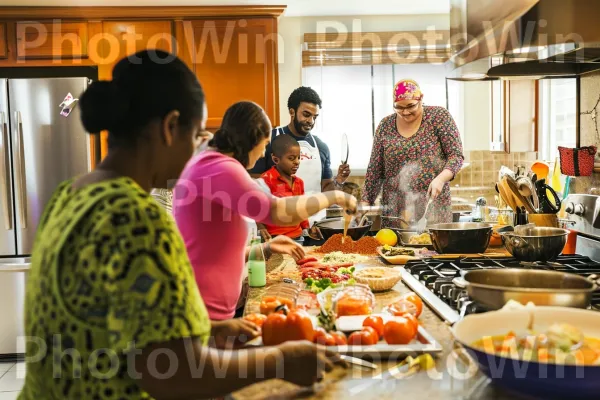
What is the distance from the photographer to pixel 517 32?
183cm

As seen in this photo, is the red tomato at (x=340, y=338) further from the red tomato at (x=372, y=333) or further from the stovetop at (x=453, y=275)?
the stovetop at (x=453, y=275)

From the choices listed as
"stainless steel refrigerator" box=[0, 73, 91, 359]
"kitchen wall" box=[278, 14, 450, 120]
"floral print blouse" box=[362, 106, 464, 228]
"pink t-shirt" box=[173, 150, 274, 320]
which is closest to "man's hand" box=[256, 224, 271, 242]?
"floral print blouse" box=[362, 106, 464, 228]

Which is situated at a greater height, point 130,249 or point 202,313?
point 130,249

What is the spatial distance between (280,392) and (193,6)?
463 centimetres

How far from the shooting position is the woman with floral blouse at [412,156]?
367 centimetres

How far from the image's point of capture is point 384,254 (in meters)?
2.63

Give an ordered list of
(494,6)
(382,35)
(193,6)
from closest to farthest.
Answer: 1. (494,6)
2. (193,6)
3. (382,35)

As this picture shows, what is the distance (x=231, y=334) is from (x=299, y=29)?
4924 millimetres

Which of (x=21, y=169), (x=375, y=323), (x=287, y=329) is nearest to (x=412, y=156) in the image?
(x=375, y=323)

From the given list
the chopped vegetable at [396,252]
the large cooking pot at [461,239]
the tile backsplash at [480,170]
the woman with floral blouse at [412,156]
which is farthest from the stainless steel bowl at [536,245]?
the tile backsplash at [480,170]

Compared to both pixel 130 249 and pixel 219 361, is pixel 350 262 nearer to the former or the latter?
pixel 219 361

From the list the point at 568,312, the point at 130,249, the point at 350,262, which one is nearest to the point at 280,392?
the point at 130,249

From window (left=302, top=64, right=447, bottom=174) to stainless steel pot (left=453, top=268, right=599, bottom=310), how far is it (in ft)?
15.0

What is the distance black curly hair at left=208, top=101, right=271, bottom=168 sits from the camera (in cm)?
201
